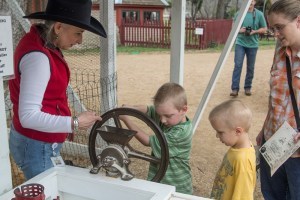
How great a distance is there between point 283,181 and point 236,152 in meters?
0.73

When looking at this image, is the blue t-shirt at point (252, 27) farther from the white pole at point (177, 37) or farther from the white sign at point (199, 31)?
the white sign at point (199, 31)

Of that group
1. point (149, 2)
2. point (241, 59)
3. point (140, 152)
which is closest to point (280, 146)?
point (140, 152)

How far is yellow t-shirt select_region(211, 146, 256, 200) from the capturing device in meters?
1.78

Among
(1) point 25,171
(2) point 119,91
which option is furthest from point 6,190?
(2) point 119,91

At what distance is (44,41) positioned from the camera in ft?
5.34

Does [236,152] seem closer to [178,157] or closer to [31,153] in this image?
[178,157]

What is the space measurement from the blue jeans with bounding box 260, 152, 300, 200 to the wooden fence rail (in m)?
14.0

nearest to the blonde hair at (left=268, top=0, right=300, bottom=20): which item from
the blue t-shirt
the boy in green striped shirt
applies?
the boy in green striped shirt

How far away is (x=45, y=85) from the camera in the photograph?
5.01ft

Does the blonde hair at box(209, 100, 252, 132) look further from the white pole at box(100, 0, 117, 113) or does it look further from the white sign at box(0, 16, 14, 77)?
the white pole at box(100, 0, 117, 113)

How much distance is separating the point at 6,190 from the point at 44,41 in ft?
2.04

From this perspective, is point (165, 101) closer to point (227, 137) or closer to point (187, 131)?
point (187, 131)

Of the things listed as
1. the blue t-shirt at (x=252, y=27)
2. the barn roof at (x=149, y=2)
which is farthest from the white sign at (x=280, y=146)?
the barn roof at (x=149, y=2)

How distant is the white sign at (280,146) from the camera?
6.65ft
